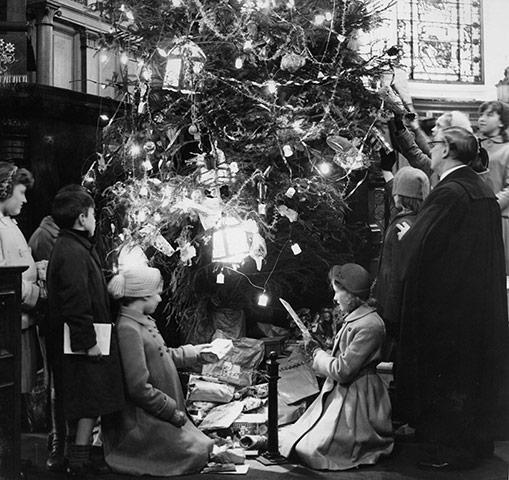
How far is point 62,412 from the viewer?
4.53 metres

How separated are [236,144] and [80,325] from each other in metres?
2.07

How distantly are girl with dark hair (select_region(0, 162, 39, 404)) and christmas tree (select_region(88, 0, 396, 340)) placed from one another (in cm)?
92

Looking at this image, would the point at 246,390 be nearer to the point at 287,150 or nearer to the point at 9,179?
the point at 287,150

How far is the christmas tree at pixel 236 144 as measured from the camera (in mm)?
5484

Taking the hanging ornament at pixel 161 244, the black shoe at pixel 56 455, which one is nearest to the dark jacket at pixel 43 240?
the hanging ornament at pixel 161 244

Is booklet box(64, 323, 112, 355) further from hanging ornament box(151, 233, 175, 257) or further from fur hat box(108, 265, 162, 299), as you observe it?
hanging ornament box(151, 233, 175, 257)

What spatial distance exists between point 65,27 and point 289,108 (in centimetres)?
291

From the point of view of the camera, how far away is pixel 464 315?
447 centimetres

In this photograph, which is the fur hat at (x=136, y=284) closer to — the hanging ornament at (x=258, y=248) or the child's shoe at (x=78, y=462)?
the child's shoe at (x=78, y=462)

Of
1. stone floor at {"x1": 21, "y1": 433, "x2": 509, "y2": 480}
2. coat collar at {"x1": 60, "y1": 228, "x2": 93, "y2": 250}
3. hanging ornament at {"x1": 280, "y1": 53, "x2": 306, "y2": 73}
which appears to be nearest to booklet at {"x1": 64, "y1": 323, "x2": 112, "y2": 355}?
coat collar at {"x1": 60, "y1": 228, "x2": 93, "y2": 250}

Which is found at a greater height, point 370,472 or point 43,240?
point 43,240

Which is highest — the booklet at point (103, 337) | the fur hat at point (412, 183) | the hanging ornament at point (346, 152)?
the hanging ornament at point (346, 152)

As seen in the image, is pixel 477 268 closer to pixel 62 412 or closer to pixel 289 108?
pixel 289 108

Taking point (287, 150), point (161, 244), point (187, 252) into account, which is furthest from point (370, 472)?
point (287, 150)
